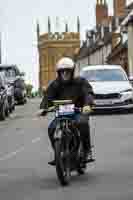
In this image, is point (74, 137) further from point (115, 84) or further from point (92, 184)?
point (115, 84)

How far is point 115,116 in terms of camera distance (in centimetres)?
2806

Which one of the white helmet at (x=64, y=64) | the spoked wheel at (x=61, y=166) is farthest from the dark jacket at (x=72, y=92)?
the spoked wheel at (x=61, y=166)

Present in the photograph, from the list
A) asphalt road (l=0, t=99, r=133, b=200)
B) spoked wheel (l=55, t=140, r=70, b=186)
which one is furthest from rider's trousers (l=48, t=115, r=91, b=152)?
asphalt road (l=0, t=99, r=133, b=200)

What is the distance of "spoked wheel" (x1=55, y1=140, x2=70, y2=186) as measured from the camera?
37.4ft

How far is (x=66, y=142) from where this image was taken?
11781 mm

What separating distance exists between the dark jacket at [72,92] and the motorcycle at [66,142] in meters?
0.15

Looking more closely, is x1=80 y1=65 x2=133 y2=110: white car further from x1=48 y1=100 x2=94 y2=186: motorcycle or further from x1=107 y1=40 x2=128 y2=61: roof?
x1=107 y1=40 x2=128 y2=61: roof

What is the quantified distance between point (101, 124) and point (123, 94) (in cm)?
396

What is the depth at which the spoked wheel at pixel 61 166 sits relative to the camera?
1141 cm

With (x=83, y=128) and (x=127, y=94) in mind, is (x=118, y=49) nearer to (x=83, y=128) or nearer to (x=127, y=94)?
(x=127, y=94)

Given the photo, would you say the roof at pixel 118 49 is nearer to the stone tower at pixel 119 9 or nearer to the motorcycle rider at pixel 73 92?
the stone tower at pixel 119 9

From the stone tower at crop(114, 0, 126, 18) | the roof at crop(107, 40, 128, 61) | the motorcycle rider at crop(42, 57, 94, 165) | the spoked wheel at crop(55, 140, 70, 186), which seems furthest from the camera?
the stone tower at crop(114, 0, 126, 18)

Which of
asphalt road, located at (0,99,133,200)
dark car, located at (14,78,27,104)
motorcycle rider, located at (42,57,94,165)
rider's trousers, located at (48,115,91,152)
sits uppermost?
motorcycle rider, located at (42,57,94,165)

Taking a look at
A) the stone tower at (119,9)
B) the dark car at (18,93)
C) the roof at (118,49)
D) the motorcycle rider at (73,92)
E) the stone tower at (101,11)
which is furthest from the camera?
the stone tower at (101,11)
